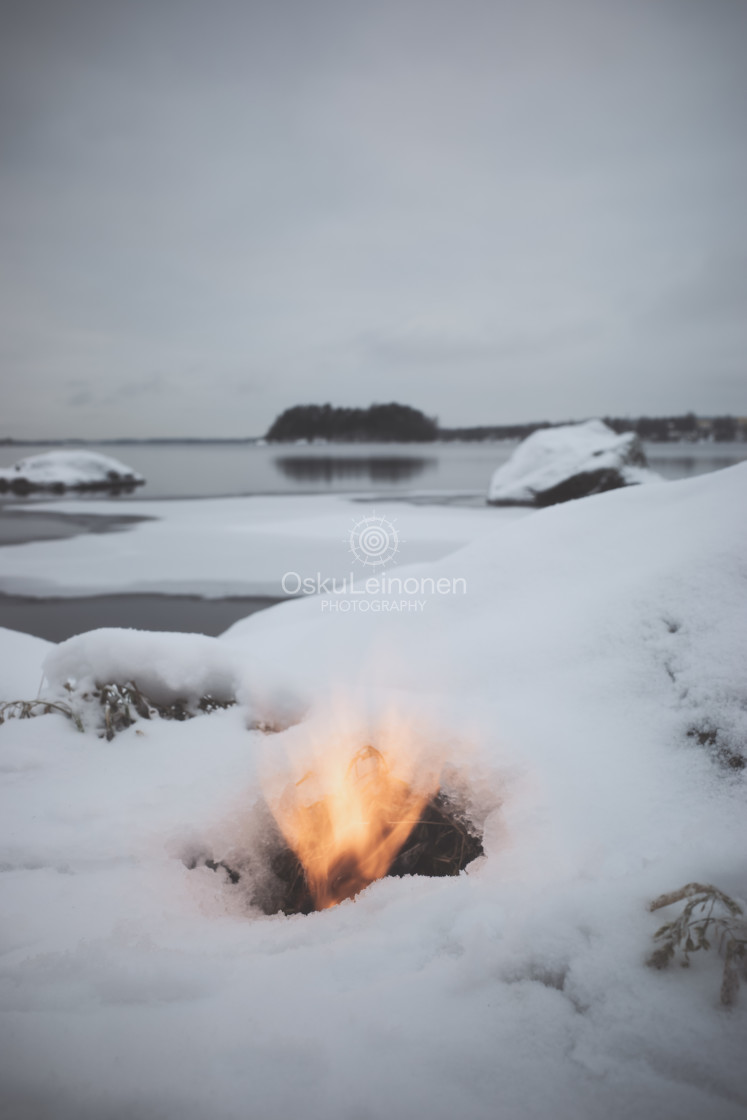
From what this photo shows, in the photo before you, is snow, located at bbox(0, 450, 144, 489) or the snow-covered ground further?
snow, located at bbox(0, 450, 144, 489)

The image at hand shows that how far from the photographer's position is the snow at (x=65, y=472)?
1966cm

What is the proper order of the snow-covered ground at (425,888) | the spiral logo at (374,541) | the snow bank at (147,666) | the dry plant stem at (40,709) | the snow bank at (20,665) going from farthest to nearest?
the spiral logo at (374,541)
the snow bank at (20,665)
the snow bank at (147,666)
the dry plant stem at (40,709)
the snow-covered ground at (425,888)

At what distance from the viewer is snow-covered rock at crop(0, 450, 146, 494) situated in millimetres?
19625

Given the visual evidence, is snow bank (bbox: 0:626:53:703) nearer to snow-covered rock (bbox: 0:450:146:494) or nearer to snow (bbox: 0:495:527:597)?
snow (bbox: 0:495:527:597)

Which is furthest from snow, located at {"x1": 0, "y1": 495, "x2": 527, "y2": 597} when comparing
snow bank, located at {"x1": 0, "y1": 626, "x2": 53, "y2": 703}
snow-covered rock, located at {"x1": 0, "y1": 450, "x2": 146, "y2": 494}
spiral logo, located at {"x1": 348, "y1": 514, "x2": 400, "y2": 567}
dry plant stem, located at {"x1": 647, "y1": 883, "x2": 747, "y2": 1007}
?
snow-covered rock, located at {"x1": 0, "y1": 450, "x2": 146, "y2": 494}

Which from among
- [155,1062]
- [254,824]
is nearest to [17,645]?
[254,824]

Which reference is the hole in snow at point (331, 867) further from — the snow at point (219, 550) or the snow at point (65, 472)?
the snow at point (65, 472)

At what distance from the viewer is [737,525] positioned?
1.99 meters

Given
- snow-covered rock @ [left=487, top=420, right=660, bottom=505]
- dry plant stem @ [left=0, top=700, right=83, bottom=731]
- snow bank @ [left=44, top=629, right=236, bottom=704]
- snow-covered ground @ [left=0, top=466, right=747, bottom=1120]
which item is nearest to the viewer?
snow-covered ground @ [left=0, top=466, right=747, bottom=1120]

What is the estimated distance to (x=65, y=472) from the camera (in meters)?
20.2

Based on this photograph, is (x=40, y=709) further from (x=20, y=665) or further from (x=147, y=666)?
(x=20, y=665)

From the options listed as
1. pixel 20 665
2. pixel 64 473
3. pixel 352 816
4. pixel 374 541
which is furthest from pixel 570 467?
pixel 64 473

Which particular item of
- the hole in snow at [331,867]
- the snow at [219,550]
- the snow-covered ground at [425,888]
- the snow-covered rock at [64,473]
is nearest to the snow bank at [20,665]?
Answer: the snow-covered ground at [425,888]

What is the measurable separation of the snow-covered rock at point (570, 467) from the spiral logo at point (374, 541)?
15.8ft
